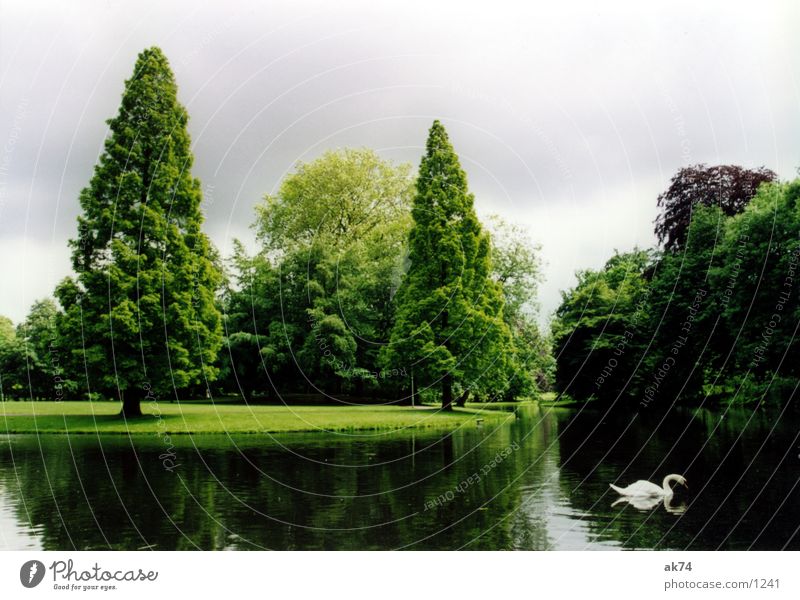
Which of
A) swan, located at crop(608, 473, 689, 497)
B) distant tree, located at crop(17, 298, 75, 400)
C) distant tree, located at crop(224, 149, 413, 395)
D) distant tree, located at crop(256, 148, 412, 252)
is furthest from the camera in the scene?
distant tree, located at crop(256, 148, 412, 252)

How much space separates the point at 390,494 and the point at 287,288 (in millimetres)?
31247

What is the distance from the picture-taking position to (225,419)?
2961 cm

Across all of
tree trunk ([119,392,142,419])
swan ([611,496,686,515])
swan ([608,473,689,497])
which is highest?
tree trunk ([119,392,142,419])

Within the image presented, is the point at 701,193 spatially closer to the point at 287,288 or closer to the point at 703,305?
the point at 703,305

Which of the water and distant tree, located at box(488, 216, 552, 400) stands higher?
distant tree, located at box(488, 216, 552, 400)

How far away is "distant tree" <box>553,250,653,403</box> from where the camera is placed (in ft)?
148

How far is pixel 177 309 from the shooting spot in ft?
94.1

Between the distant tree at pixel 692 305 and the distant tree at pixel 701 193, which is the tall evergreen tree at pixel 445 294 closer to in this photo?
the distant tree at pixel 692 305

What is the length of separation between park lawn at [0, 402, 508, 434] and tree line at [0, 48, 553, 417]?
1.23 metres

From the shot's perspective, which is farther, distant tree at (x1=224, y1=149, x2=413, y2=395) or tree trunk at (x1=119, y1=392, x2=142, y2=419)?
distant tree at (x1=224, y1=149, x2=413, y2=395)

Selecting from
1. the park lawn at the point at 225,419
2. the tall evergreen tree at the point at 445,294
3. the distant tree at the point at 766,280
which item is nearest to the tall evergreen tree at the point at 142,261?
the park lawn at the point at 225,419

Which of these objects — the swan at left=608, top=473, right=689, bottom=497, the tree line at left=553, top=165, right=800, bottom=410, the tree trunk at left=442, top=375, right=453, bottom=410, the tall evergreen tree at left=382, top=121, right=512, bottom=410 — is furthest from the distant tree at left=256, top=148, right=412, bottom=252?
the swan at left=608, top=473, right=689, bottom=497

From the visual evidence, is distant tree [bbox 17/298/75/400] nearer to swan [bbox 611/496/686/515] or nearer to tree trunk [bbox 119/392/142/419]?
tree trunk [bbox 119/392/142/419]
